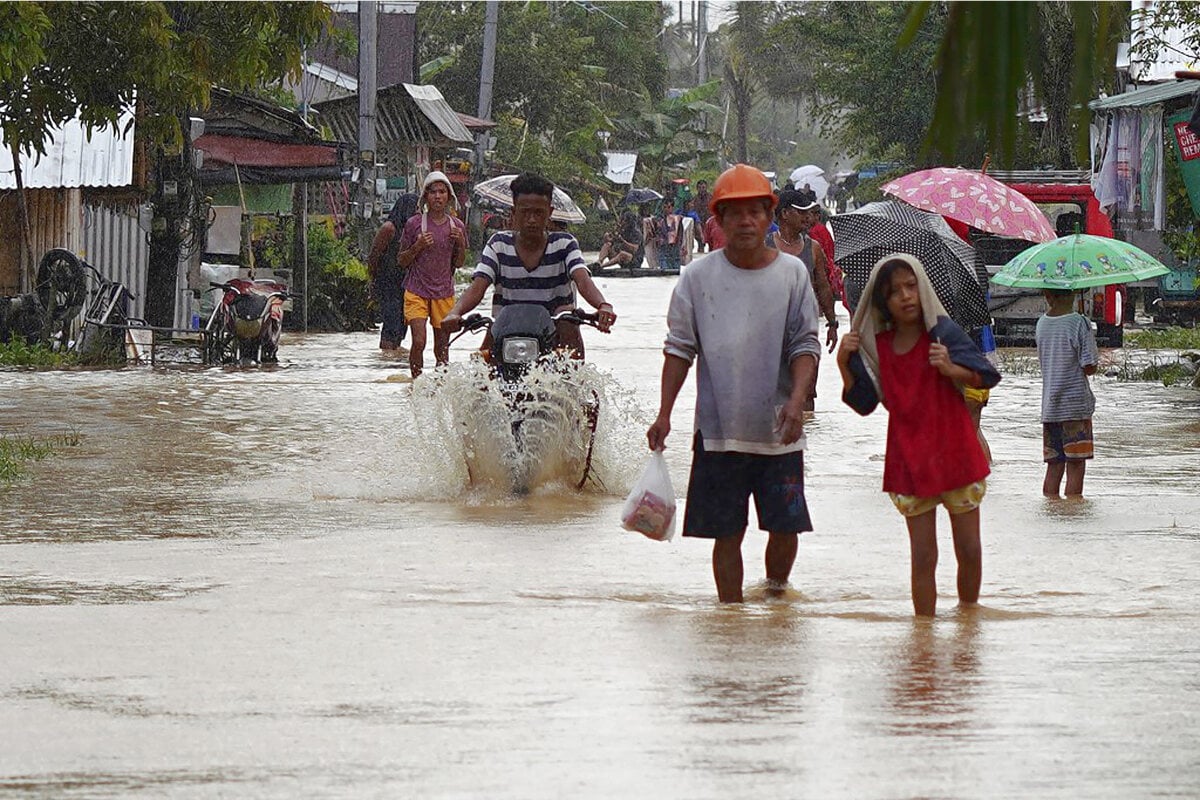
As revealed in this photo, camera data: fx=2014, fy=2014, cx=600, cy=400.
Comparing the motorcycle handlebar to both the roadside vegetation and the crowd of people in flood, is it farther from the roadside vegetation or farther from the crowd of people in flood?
the roadside vegetation

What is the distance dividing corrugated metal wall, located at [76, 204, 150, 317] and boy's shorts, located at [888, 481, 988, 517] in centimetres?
1559

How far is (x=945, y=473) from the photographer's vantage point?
6703 millimetres

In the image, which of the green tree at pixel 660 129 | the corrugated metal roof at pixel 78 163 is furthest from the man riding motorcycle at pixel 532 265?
the green tree at pixel 660 129

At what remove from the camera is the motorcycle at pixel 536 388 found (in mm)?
10023

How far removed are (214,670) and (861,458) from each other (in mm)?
7393

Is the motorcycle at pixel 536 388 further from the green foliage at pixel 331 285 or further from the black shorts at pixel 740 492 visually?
the green foliage at pixel 331 285

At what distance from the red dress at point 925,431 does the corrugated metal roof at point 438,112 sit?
31.7 meters

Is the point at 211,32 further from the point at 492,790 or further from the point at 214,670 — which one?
the point at 492,790

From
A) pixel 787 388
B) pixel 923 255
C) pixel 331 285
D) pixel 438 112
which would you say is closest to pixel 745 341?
pixel 787 388

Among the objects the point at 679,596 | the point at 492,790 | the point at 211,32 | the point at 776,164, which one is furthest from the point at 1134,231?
the point at 776,164

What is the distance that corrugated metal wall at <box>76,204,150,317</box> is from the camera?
21531mm

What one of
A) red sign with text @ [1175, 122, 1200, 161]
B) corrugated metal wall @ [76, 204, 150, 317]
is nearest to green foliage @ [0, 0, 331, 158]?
corrugated metal wall @ [76, 204, 150, 317]

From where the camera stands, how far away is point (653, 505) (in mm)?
7234

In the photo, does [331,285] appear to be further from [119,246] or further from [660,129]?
[660,129]
